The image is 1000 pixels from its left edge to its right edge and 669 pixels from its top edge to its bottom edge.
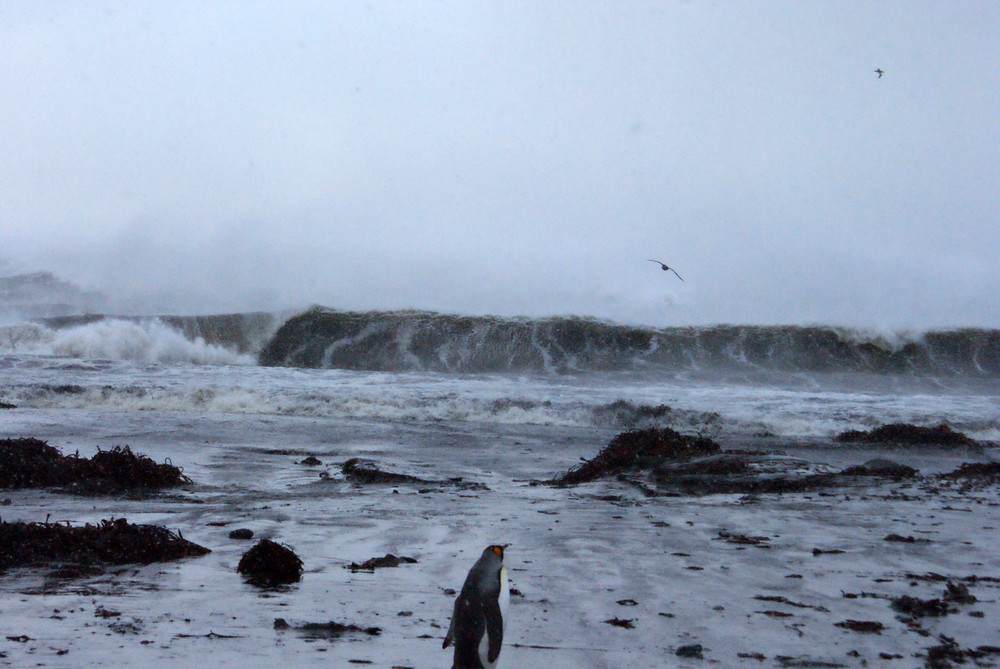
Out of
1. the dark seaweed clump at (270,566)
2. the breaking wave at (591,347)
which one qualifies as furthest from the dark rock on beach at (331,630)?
the breaking wave at (591,347)

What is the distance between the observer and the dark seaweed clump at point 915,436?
12.5 m

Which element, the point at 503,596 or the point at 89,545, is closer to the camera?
the point at 503,596

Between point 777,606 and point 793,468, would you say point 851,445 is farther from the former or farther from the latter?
point 777,606

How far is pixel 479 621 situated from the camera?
290 centimetres

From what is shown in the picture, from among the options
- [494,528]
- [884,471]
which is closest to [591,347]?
[884,471]

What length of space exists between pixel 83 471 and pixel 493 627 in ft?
18.2

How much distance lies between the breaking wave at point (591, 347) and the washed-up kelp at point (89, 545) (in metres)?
18.6

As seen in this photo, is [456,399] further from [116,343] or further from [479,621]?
[479,621]

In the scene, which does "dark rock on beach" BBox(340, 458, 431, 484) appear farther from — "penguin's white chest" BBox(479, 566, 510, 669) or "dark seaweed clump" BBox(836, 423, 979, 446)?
"dark seaweed clump" BBox(836, 423, 979, 446)

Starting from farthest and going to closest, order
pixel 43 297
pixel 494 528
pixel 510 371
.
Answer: pixel 43 297 < pixel 510 371 < pixel 494 528

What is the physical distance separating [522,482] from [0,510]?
435cm

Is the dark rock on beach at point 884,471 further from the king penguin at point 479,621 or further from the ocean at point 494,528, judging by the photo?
the king penguin at point 479,621

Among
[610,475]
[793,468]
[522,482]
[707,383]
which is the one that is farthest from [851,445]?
[707,383]

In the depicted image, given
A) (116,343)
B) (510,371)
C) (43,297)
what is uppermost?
(43,297)
